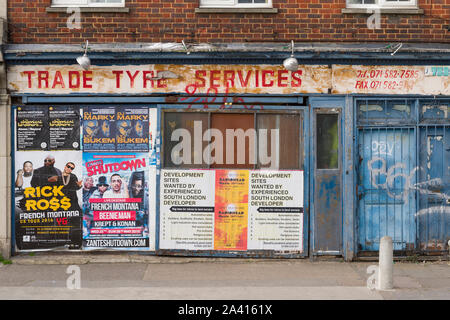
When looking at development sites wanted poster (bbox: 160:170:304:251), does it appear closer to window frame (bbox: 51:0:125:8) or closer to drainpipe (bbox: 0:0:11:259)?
drainpipe (bbox: 0:0:11:259)

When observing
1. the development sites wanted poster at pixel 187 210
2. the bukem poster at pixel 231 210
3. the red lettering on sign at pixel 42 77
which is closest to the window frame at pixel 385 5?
the bukem poster at pixel 231 210

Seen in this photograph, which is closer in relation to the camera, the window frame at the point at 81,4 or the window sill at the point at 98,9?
the window sill at the point at 98,9

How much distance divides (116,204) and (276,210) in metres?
2.78

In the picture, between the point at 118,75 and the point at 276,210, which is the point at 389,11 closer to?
the point at 276,210

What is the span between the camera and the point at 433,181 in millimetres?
9453

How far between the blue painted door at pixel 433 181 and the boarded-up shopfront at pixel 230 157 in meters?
0.02

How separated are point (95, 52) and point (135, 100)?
3.38ft

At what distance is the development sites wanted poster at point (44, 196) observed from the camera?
374 inches

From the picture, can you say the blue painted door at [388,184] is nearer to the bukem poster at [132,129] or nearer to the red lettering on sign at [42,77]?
the bukem poster at [132,129]

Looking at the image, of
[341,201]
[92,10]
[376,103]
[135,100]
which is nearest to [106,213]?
[135,100]

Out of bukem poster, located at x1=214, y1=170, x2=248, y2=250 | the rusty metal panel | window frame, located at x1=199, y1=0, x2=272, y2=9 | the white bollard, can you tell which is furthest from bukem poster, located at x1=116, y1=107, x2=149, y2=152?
the white bollard

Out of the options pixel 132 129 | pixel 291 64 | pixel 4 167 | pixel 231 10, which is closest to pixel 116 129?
pixel 132 129

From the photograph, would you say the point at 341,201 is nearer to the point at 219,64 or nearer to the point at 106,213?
the point at 219,64

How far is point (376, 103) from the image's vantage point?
9422 mm
